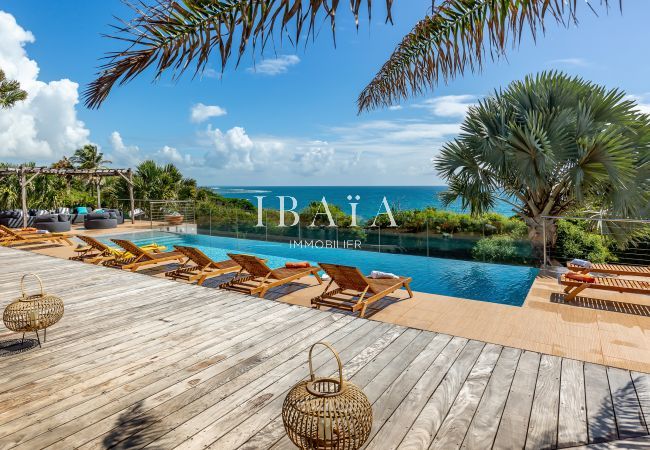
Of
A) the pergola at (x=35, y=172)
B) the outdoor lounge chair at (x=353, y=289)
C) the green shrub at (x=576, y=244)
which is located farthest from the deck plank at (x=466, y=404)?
the pergola at (x=35, y=172)

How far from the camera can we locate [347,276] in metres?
5.32

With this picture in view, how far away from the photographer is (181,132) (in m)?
Answer: 55.1

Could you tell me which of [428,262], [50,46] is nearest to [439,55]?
[428,262]

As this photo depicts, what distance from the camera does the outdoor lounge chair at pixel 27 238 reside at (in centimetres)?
1134

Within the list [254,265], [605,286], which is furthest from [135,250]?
[605,286]

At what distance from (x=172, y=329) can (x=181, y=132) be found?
5680 cm

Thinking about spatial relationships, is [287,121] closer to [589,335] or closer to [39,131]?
[39,131]

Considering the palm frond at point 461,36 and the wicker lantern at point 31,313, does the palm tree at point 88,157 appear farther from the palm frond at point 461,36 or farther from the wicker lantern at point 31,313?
the palm frond at point 461,36

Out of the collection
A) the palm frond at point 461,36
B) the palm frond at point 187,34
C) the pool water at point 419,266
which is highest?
the palm frond at point 461,36

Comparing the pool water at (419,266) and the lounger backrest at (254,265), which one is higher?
the lounger backrest at (254,265)

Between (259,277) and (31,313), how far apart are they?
370cm

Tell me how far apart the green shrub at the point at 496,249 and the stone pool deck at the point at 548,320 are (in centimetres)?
292

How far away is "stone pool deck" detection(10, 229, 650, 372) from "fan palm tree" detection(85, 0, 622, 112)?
3.01 m

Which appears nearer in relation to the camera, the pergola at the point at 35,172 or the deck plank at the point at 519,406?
the deck plank at the point at 519,406
